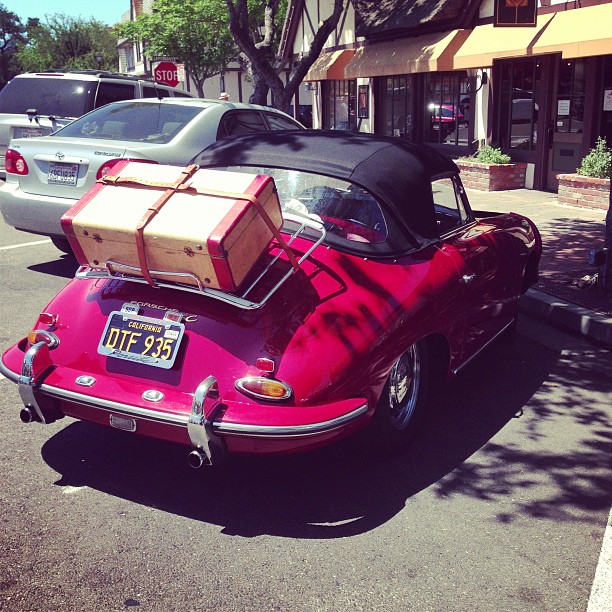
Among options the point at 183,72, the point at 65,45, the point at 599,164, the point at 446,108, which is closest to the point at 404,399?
the point at 599,164

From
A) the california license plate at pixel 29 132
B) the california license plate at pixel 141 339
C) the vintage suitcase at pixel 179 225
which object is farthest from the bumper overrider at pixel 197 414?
the california license plate at pixel 29 132

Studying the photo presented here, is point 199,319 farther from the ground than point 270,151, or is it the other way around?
point 270,151

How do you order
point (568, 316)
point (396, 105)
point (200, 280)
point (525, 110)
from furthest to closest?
point (396, 105), point (525, 110), point (568, 316), point (200, 280)

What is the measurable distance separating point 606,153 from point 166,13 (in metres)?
32.6

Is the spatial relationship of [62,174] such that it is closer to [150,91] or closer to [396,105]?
[150,91]

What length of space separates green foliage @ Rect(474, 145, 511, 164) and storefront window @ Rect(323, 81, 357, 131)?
30.9ft

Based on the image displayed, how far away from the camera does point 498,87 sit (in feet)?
55.9

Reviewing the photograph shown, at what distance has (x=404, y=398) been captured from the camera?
14.6 ft

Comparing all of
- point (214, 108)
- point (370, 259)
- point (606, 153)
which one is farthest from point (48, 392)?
point (606, 153)

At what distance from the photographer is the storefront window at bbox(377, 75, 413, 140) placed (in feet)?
70.1

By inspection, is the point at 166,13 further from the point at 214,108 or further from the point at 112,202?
the point at 112,202

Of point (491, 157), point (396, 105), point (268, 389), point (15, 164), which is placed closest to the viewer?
point (268, 389)

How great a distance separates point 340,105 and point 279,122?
17.3m

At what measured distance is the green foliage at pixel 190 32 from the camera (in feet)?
128
